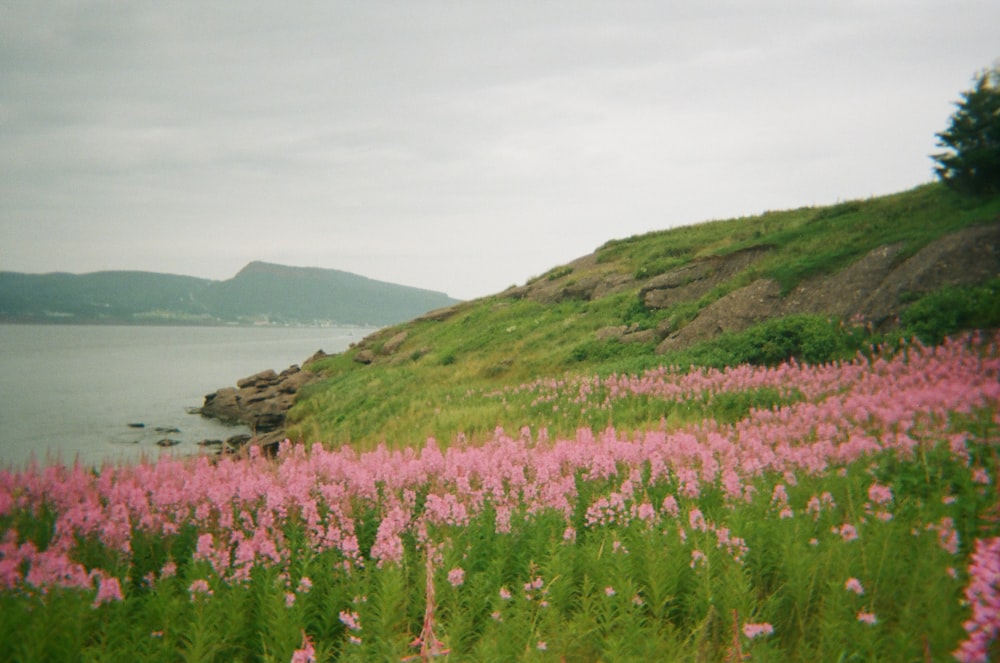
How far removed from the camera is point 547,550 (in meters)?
5.22

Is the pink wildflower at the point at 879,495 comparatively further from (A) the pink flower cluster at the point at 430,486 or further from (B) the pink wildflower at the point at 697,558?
(B) the pink wildflower at the point at 697,558

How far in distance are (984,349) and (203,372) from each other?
76381 millimetres

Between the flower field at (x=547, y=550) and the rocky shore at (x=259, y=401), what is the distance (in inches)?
1037

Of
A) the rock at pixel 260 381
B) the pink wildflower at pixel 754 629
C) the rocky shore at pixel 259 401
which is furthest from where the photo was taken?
the rock at pixel 260 381

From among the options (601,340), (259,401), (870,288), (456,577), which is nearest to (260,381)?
(259,401)

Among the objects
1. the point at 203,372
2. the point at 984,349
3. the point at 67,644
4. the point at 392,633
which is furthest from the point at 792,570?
the point at 203,372

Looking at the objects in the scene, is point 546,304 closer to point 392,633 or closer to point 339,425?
point 339,425

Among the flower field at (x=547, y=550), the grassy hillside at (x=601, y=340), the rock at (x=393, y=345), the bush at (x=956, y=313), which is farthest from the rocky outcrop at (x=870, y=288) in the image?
the rock at (x=393, y=345)

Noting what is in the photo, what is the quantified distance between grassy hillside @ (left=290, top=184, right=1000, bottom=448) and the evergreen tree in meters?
0.76

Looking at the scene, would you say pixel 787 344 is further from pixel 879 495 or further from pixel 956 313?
pixel 879 495

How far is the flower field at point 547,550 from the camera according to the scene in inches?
151

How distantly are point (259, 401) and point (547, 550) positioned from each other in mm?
37303

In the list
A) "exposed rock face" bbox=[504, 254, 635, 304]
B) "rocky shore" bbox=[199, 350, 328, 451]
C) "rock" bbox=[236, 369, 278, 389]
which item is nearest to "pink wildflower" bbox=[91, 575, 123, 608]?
"rocky shore" bbox=[199, 350, 328, 451]

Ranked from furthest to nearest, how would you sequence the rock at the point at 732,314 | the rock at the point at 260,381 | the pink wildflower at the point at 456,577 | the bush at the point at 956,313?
1. the rock at the point at 260,381
2. the rock at the point at 732,314
3. the bush at the point at 956,313
4. the pink wildflower at the point at 456,577
